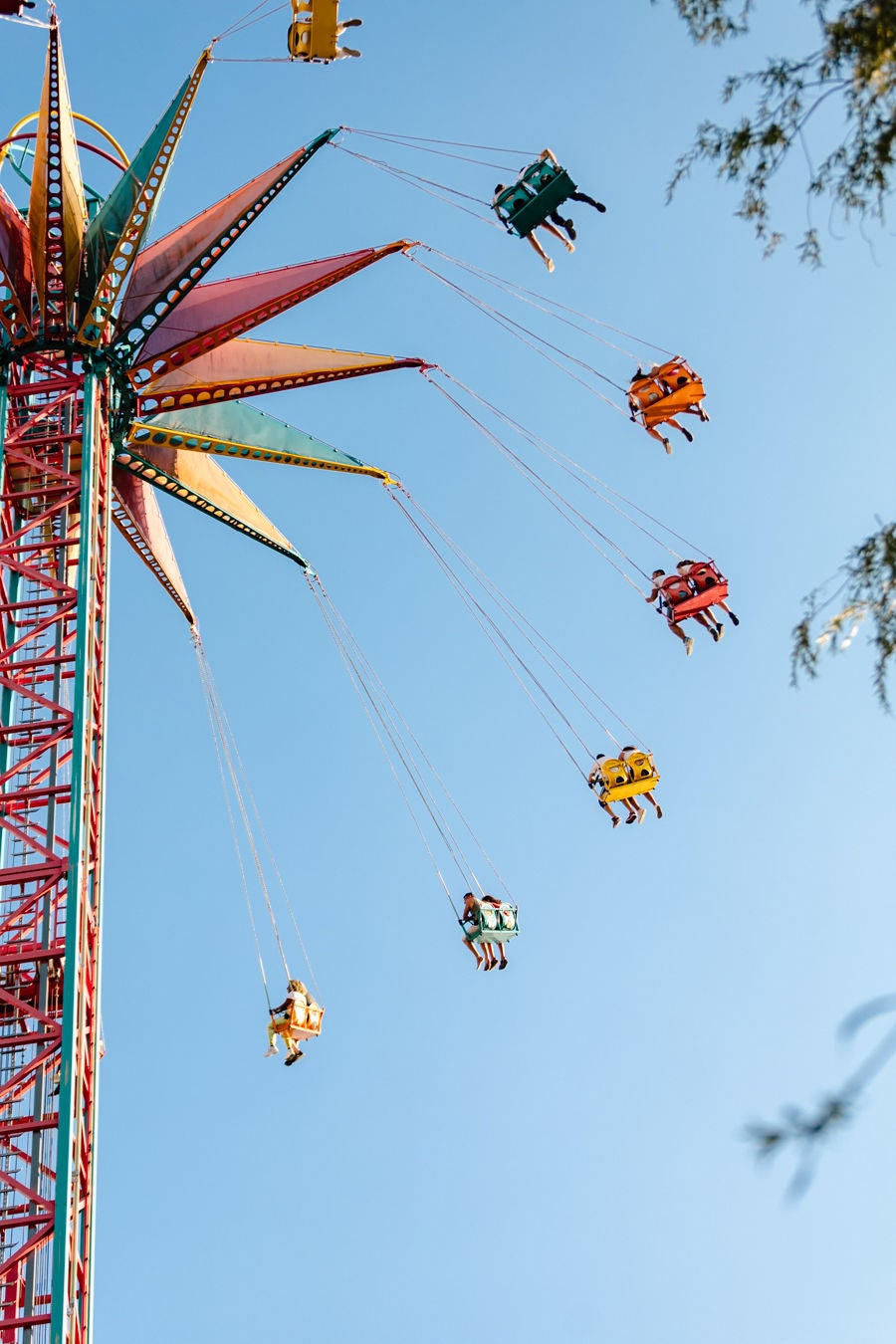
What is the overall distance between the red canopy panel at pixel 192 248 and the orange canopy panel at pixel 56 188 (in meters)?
0.88

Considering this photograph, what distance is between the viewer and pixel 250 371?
1044 inches

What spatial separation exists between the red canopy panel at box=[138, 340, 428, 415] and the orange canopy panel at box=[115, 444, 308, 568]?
73 centimetres

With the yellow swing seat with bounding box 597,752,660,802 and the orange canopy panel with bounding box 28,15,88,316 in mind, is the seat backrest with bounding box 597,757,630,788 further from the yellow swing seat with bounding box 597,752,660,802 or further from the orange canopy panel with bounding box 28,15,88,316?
the orange canopy panel with bounding box 28,15,88,316

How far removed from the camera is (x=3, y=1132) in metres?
21.4

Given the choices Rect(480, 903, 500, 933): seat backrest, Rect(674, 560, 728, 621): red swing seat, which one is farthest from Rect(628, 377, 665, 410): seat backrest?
Rect(480, 903, 500, 933): seat backrest

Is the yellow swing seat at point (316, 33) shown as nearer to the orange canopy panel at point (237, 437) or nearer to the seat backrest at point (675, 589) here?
the orange canopy panel at point (237, 437)

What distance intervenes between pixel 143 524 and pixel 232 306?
134 inches

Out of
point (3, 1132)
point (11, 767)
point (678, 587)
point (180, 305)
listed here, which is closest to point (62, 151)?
point (180, 305)

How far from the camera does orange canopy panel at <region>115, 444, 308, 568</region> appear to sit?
26.8 metres

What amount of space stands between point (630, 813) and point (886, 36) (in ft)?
54.7

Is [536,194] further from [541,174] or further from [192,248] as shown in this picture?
[192,248]

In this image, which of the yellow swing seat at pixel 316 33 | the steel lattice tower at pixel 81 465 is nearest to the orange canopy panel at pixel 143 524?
the steel lattice tower at pixel 81 465

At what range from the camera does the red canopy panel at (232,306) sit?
999 inches

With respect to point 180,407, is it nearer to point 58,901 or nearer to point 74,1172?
point 58,901
